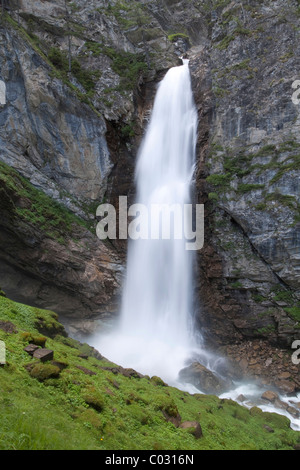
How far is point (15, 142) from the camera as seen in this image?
1806 cm

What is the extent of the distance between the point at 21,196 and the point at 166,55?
23.1 m

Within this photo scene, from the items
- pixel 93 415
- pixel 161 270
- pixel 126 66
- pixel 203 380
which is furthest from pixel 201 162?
pixel 93 415

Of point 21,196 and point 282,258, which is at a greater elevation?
point 21,196

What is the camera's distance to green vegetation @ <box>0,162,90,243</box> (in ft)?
50.6

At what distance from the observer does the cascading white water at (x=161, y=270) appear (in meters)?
16.7

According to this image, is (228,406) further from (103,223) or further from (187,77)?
(187,77)

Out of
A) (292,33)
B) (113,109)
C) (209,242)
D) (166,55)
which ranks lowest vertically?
(209,242)

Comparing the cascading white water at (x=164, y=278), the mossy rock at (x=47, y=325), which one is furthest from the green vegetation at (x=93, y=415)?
the cascading white water at (x=164, y=278)

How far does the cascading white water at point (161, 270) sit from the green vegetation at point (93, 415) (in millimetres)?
5485

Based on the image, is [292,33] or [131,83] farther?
[131,83]

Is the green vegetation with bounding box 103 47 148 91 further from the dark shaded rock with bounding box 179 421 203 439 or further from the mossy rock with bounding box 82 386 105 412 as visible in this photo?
the dark shaded rock with bounding box 179 421 203 439
